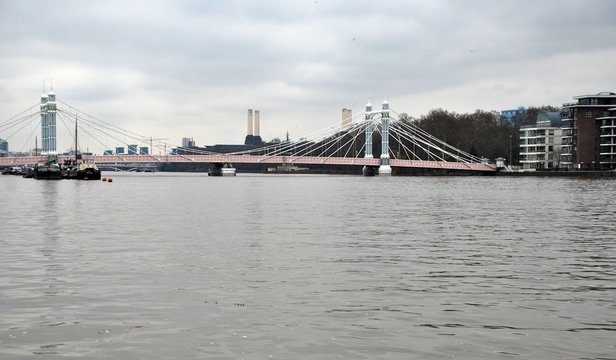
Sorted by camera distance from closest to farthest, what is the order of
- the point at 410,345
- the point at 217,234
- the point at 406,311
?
1. the point at 410,345
2. the point at 406,311
3. the point at 217,234

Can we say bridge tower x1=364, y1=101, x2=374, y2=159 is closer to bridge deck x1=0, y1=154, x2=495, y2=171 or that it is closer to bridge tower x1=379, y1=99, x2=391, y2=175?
bridge tower x1=379, y1=99, x2=391, y2=175

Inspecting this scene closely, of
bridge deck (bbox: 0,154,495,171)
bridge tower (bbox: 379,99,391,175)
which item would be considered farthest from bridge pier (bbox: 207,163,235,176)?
bridge tower (bbox: 379,99,391,175)

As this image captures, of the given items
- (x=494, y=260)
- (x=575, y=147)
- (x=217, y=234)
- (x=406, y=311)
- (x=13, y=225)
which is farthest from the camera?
(x=575, y=147)

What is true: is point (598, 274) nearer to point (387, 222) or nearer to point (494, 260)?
point (494, 260)

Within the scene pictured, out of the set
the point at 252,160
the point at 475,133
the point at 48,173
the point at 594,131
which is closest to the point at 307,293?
the point at 48,173

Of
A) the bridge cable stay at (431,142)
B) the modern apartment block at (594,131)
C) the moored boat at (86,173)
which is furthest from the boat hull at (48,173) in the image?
the modern apartment block at (594,131)

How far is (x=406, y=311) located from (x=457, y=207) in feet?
99.7

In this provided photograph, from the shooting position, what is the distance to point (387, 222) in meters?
31.2

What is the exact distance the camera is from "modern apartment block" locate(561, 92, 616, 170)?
415 ft

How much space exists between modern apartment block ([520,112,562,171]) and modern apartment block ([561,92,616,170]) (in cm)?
1654

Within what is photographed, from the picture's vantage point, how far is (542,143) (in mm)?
148500

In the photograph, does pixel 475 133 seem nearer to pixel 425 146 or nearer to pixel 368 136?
pixel 425 146

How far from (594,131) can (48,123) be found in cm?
9174

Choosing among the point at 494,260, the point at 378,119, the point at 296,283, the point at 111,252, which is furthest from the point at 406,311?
the point at 378,119
